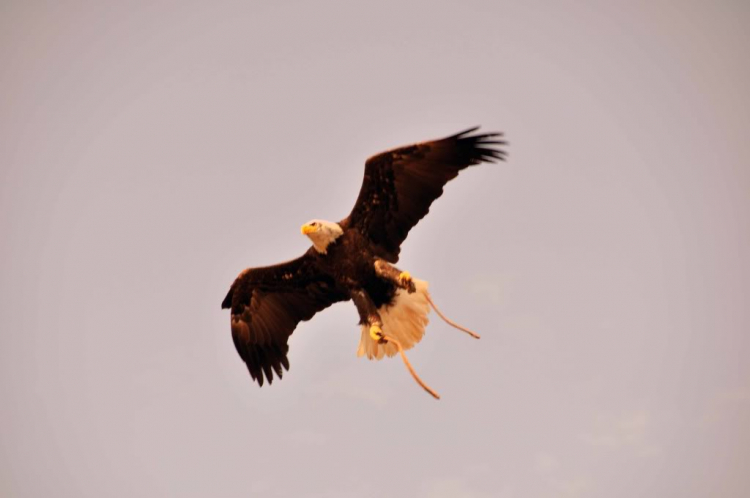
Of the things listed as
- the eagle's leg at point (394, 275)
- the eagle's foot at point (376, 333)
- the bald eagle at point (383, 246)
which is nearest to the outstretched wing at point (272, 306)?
the bald eagle at point (383, 246)

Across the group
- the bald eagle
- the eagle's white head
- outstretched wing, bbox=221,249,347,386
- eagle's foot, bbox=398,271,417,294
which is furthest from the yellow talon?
outstretched wing, bbox=221,249,347,386

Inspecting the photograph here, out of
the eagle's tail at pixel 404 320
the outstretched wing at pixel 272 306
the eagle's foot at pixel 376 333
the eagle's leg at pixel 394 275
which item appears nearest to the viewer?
the eagle's foot at pixel 376 333

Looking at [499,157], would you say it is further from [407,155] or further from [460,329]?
A: [460,329]

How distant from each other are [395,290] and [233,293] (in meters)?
2.43

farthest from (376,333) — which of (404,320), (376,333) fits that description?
(404,320)

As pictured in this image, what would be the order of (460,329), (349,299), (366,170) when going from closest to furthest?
(460,329) → (366,170) → (349,299)

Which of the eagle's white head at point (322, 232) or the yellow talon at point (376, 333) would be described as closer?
the yellow talon at point (376, 333)

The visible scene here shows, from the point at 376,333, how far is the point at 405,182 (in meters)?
1.84

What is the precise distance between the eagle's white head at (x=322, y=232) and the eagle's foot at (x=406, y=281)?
0.94 meters

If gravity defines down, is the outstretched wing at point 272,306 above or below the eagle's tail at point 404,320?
Result: above

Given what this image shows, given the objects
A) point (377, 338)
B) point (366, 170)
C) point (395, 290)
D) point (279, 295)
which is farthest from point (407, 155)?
point (279, 295)

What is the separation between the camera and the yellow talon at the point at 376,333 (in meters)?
7.28

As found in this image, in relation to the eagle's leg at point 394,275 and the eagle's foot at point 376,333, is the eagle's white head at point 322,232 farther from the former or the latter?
the eagle's foot at point 376,333

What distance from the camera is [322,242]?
25.8ft
